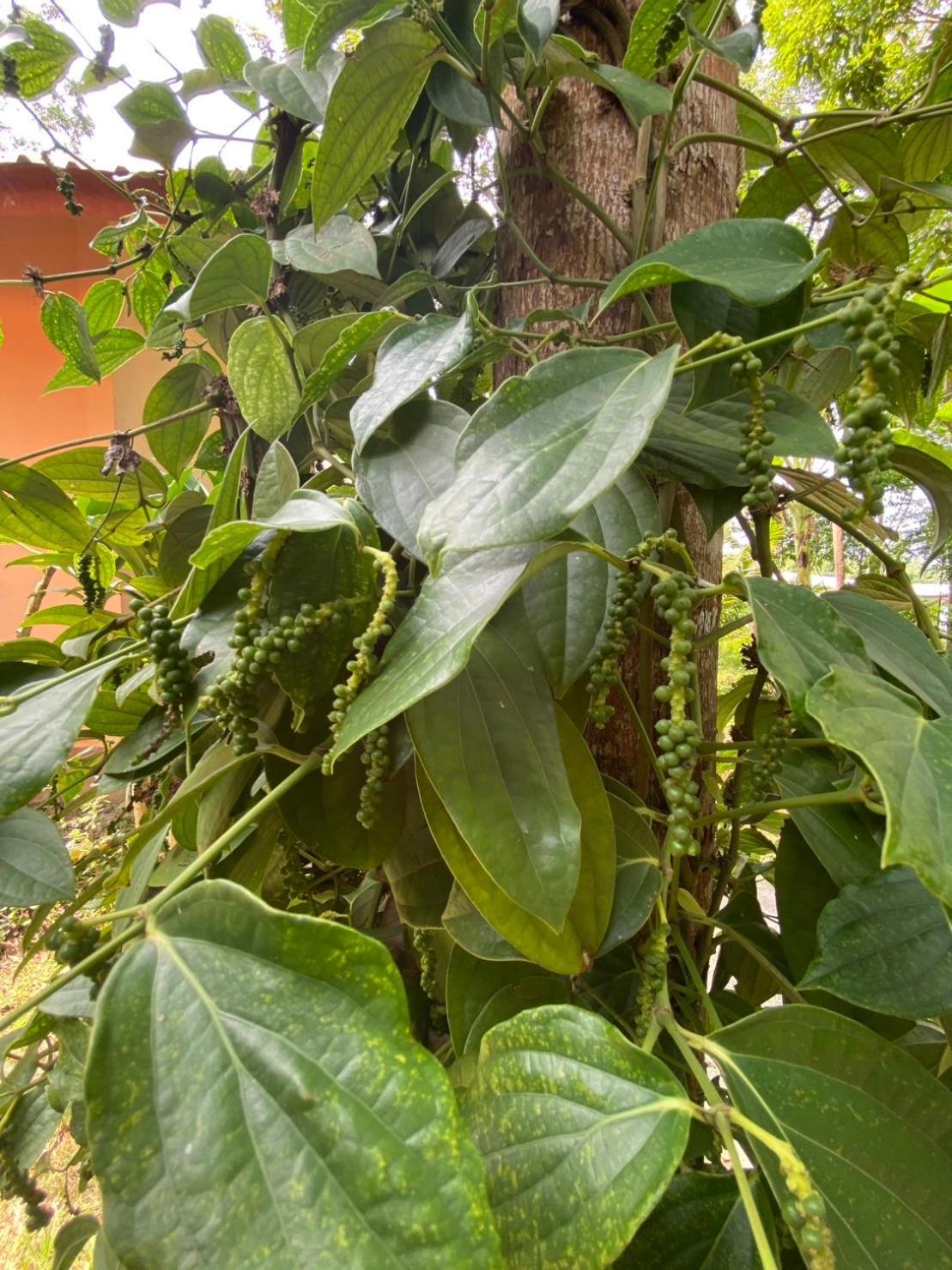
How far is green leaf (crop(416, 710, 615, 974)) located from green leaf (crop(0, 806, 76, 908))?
18 cm

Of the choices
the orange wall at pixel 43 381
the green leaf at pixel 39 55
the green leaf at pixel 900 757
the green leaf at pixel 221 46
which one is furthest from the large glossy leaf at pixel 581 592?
the orange wall at pixel 43 381

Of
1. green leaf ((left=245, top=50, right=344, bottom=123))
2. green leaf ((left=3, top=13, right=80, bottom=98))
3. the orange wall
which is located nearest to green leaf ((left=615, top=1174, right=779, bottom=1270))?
green leaf ((left=245, top=50, right=344, bottom=123))

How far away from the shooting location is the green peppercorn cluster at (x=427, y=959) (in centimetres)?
41

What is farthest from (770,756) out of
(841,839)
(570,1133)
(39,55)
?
(39,55)

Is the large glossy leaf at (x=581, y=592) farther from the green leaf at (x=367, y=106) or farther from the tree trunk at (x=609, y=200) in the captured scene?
the green leaf at (x=367, y=106)

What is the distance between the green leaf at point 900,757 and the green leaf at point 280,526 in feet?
0.63

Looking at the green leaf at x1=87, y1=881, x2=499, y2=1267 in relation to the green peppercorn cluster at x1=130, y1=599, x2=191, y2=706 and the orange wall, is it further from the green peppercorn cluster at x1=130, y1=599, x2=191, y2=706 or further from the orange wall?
the orange wall

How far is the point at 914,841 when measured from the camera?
7.8 inches

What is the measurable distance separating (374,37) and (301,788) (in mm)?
399

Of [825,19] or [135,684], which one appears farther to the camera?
[825,19]

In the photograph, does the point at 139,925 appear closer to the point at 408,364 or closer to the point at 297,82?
the point at 408,364

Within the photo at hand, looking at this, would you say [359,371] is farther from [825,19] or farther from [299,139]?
[825,19]

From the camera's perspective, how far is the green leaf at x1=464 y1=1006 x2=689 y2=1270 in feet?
0.73

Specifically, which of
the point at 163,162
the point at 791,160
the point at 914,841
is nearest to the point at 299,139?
the point at 163,162
